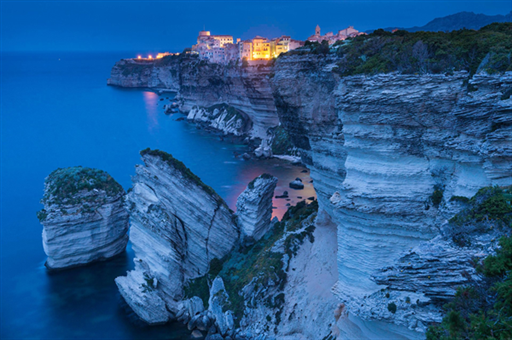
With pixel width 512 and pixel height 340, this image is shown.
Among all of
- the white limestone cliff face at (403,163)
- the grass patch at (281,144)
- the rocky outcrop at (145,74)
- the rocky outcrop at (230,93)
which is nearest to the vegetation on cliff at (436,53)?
the white limestone cliff face at (403,163)

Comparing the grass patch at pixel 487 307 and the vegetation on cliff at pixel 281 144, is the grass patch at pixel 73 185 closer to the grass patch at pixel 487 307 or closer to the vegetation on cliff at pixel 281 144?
the grass patch at pixel 487 307

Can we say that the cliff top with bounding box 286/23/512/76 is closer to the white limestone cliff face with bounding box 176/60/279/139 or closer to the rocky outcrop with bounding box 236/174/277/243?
the rocky outcrop with bounding box 236/174/277/243

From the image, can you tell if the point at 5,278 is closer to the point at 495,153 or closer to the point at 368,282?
the point at 368,282

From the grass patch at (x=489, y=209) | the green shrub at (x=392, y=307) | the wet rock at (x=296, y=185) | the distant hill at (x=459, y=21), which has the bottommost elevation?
the wet rock at (x=296, y=185)

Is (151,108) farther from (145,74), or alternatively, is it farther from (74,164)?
(145,74)

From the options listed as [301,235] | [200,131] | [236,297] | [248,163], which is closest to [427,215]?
[301,235]

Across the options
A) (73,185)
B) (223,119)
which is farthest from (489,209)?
(223,119)

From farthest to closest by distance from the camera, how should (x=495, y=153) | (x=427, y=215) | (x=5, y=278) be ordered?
(x=5, y=278) → (x=427, y=215) → (x=495, y=153)
